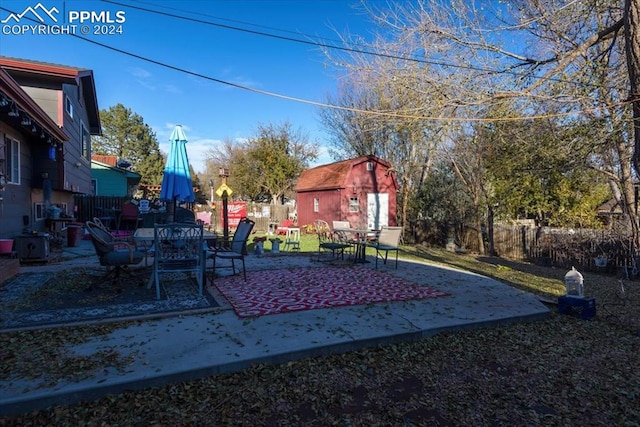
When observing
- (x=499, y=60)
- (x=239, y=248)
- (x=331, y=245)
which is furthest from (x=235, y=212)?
(x=499, y=60)

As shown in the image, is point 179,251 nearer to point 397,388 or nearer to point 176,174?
point 397,388

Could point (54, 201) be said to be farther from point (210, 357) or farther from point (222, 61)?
point (210, 357)

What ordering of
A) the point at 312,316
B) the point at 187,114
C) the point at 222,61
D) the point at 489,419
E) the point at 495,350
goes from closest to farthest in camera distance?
the point at 489,419 < the point at 495,350 < the point at 312,316 < the point at 222,61 < the point at 187,114

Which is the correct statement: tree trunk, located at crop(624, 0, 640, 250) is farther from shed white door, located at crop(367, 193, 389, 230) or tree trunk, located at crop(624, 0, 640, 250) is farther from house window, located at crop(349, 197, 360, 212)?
shed white door, located at crop(367, 193, 389, 230)

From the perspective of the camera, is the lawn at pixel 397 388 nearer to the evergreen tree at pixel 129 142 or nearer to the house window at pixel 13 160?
the house window at pixel 13 160

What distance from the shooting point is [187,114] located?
2370 cm

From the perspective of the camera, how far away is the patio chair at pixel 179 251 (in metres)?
4.35

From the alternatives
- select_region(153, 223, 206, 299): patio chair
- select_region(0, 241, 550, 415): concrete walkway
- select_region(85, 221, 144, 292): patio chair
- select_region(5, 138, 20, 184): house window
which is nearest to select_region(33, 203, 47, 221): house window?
select_region(5, 138, 20, 184): house window

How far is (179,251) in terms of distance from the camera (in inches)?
183

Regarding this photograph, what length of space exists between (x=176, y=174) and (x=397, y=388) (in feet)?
22.7

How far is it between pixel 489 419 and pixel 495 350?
1.20m

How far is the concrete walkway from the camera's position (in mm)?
2312

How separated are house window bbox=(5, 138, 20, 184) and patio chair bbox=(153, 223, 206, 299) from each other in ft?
14.3

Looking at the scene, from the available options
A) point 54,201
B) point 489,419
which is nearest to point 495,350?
point 489,419
